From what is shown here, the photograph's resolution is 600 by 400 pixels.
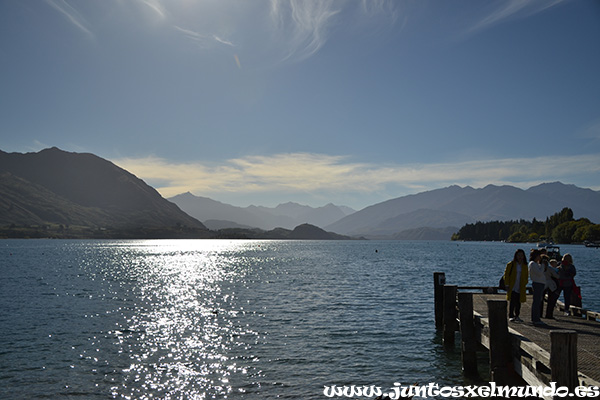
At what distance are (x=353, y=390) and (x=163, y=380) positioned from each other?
775 cm

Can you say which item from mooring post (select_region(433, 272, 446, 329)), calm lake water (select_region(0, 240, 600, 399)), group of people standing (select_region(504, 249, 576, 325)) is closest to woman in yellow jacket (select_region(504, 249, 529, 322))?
group of people standing (select_region(504, 249, 576, 325))

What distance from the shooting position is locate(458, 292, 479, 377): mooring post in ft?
54.9

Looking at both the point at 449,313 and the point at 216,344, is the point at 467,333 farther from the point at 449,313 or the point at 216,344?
the point at 216,344

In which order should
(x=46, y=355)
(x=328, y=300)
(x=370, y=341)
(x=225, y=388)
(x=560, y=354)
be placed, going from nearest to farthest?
1. (x=560, y=354)
2. (x=225, y=388)
3. (x=46, y=355)
4. (x=370, y=341)
5. (x=328, y=300)

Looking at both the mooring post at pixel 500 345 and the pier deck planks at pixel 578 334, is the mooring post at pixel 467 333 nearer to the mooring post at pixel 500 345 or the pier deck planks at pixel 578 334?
the pier deck planks at pixel 578 334

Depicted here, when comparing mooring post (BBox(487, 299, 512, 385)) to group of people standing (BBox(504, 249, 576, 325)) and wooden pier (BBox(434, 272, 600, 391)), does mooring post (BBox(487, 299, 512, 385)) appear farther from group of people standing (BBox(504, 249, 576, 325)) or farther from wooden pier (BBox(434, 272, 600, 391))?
group of people standing (BBox(504, 249, 576, 325))

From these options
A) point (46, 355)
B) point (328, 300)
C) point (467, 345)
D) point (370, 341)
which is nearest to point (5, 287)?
point (46, 355)

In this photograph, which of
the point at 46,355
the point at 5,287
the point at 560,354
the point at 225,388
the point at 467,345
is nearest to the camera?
the point at 560,354

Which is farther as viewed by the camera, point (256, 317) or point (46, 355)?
point (256, 317)

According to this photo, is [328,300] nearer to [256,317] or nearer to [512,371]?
[256,317]

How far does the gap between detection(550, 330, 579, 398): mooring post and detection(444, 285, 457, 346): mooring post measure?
38.6 ft

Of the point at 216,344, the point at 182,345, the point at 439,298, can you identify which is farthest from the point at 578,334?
the point at 182,345

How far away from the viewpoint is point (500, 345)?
13.7 m

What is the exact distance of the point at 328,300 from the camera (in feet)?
126
